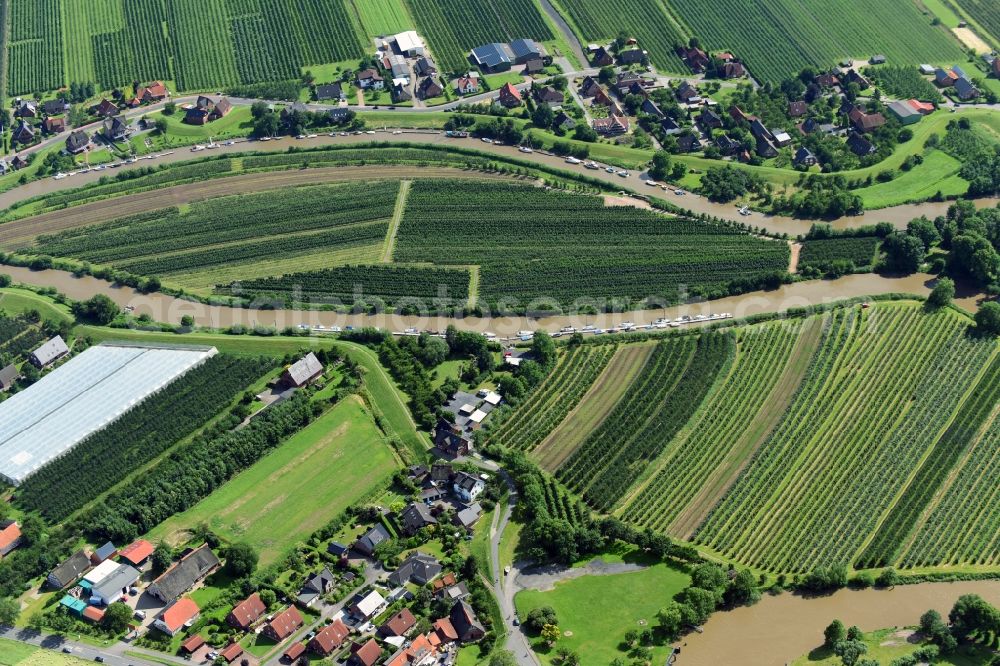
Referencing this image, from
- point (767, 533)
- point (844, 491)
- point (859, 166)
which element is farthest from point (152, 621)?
point (859, 166)

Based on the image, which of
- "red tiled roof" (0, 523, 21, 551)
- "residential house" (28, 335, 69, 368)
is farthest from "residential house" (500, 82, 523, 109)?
"red tiled roof" (0, 523, 21, 551)

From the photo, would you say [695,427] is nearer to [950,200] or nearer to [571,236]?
[571,236]

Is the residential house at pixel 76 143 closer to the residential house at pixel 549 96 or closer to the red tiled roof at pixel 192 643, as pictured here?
the residential house at pixel 549 96

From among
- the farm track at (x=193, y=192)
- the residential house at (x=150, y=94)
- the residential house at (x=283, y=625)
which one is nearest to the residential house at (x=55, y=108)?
the residential house at (x=150, y=94)

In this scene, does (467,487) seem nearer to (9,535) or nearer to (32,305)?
(9,535)

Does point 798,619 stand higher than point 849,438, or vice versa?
point 849,438

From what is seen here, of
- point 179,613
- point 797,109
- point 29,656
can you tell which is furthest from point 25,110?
point 797,109
